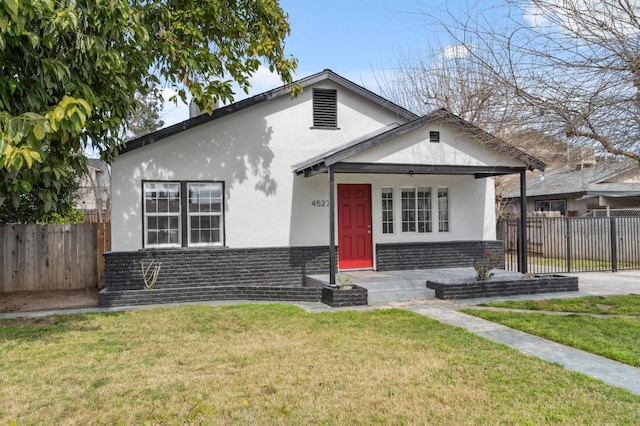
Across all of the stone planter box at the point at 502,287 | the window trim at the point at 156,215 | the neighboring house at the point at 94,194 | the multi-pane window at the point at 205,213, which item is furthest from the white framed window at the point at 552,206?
the neighboring house at the point at 94,194

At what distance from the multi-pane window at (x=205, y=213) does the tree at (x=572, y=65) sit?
→ 26.0 feet

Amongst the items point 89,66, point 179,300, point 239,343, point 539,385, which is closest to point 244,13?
point 89,66

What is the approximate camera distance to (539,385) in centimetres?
490

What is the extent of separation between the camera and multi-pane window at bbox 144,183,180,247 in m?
11.1

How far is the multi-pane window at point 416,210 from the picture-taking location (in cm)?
1319

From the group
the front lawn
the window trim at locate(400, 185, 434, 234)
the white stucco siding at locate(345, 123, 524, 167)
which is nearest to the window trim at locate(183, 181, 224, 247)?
the front lawn

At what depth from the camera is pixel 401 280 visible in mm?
10984

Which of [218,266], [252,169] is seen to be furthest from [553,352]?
[252,169]

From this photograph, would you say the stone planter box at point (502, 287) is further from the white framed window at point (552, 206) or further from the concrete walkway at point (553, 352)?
the white framed window at point (552, 206)

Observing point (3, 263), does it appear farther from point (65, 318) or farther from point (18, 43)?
point (18, 43)

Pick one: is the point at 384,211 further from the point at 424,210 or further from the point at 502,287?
the point at 502,287

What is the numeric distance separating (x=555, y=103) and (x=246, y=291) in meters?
8.03

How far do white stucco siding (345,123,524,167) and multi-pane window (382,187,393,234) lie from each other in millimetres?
2117

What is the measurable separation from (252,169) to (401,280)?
15.7 ft
